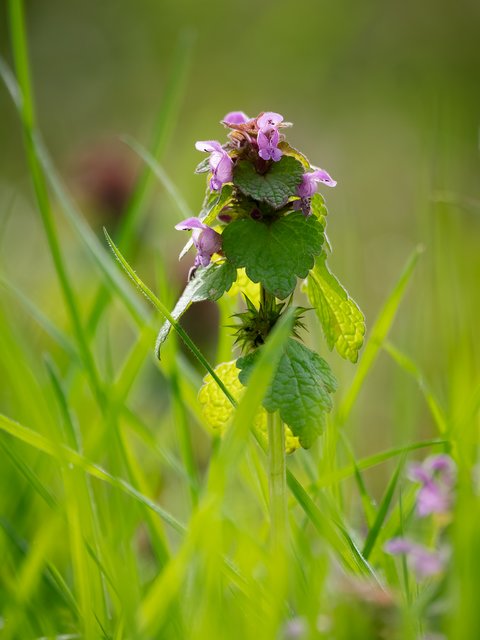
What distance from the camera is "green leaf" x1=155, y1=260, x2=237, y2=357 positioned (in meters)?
0.64

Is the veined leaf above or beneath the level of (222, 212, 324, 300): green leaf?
beneath

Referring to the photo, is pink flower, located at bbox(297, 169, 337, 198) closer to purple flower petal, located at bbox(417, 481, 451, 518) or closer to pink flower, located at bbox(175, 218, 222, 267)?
pink flower, located at bbox(175, 218, 222, 267)

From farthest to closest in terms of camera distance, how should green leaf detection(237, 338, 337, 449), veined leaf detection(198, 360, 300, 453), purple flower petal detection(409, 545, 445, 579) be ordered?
veined leaf detection(198, 360, 300, 453), green leaf detection(237, 338, 337, 449), purple flower petal detection(409, 545, 445, 579)

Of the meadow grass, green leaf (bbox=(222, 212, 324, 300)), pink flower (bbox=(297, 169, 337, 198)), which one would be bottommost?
the meadow grass

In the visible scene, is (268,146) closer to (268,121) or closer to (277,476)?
(268,121)

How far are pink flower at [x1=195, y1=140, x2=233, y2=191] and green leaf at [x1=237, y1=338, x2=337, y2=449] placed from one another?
13 centimetres

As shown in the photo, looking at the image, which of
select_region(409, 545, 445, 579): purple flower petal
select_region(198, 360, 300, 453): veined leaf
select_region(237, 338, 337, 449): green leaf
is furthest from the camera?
select_region(198, 360, 300, 453): veined leaf

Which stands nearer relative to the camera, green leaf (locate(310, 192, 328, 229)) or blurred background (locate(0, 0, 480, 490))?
green leaf (locate(310, 192, 328, 229))

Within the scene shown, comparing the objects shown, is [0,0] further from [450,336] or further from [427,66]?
[450,336]

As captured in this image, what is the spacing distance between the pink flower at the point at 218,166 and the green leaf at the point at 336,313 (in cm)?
10

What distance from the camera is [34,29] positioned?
5945 mm

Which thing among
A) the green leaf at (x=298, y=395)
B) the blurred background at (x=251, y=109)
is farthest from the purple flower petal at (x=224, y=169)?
the blurred background at (x=251, y=109)

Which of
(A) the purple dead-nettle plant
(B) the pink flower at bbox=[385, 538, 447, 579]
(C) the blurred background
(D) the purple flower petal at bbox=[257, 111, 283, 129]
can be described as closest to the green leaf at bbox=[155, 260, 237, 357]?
(A) the purple dead-nettle plant

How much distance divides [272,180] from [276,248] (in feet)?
0.16
